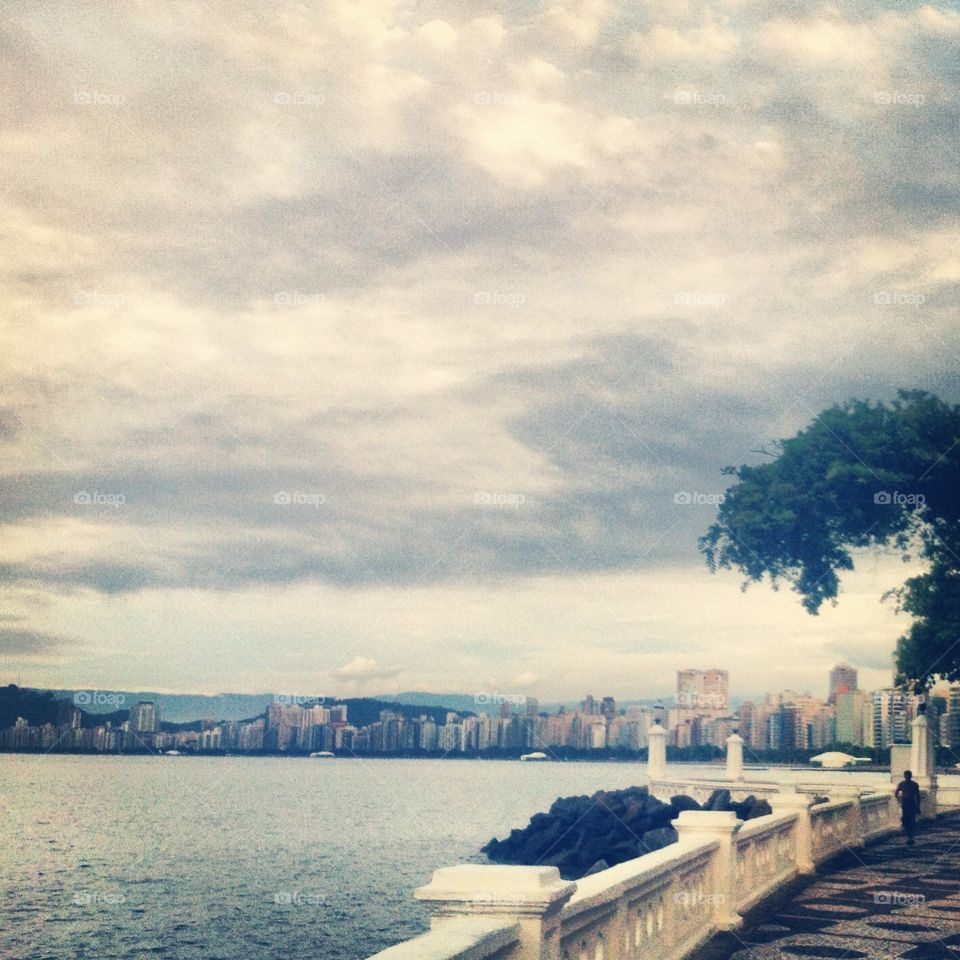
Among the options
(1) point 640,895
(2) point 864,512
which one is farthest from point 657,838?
(1) point 640,895

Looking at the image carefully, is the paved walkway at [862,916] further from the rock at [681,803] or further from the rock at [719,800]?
the rock at [681,803]

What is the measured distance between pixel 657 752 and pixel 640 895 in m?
38.6

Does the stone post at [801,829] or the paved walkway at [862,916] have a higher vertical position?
the stone post at [801,829]

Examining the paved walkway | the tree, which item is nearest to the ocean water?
the tree

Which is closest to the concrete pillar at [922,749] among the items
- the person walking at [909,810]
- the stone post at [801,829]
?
the person walking at [909,810]

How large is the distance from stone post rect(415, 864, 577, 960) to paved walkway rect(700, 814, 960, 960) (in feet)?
16.0

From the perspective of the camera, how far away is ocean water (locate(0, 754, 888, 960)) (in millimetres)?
38594

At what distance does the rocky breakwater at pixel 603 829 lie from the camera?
1587 inches

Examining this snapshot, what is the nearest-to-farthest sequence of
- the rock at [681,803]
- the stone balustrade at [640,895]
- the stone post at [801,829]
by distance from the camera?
the stone balustrade at [640,895] → the stone post at [801,829] → the rock at [681,803]

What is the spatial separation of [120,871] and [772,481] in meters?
42.0

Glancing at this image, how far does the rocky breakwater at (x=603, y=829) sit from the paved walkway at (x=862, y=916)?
62.3ft

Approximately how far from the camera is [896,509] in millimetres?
27641

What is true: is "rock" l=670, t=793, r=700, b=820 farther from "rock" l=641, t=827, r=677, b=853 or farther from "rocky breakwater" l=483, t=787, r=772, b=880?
"rock" l=641, t=827, r=677, b=853

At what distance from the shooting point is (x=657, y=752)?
46281 mm
